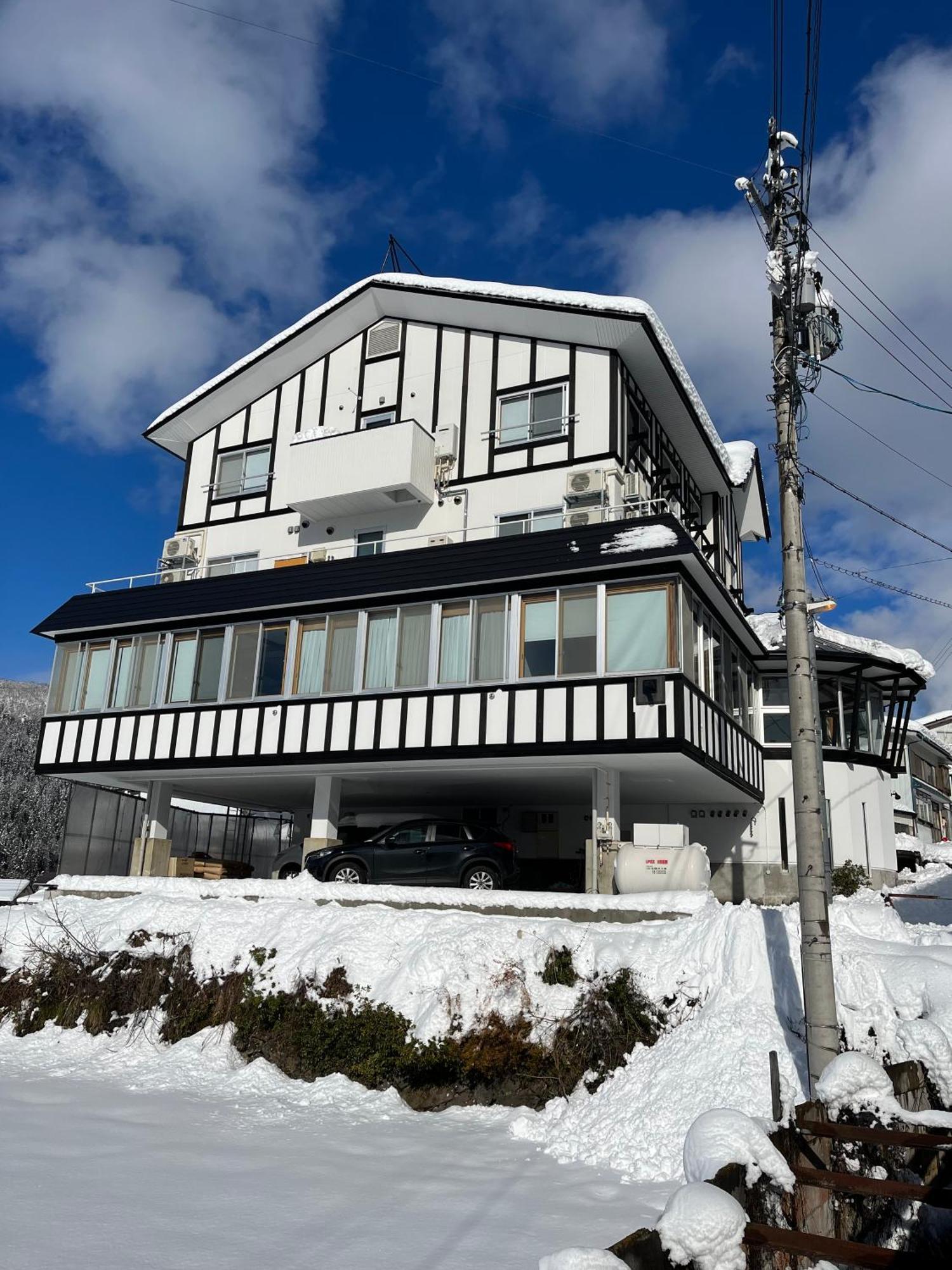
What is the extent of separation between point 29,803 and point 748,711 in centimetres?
4136

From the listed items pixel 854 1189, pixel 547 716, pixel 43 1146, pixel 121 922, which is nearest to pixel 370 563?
pixel 547 716

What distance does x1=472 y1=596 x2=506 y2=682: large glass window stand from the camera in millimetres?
18516

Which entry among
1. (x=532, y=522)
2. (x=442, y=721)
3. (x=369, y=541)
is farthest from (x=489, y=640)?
(x=369, y=541)

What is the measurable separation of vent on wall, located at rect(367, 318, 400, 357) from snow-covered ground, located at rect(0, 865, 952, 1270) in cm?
1552

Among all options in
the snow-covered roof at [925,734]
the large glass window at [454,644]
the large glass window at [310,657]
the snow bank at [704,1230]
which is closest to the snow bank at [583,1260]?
the snow bank at [704,1230]

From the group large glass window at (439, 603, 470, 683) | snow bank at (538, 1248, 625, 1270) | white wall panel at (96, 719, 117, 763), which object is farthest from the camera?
white wall panel at (96, 719, 117, 763)

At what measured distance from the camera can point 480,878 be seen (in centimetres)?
1728

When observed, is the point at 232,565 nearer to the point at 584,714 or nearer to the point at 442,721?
the point at 442,721

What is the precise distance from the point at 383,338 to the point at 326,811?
12.7 m

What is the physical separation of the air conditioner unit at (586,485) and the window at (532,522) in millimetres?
701

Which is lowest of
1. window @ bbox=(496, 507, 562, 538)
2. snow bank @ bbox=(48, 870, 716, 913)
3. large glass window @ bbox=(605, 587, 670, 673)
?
snow bank @ bbox=(48, 870, 716, 913)

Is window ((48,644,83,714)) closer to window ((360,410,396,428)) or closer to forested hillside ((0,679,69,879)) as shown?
window ((360,410,396,428))

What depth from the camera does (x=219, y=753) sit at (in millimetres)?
20578

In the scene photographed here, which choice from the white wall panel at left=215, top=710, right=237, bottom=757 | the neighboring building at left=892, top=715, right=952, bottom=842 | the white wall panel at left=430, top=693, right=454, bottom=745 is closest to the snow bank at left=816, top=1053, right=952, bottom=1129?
the white wall panel at left=430, top=693, right=454, bottom=745
